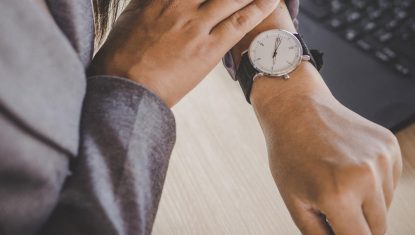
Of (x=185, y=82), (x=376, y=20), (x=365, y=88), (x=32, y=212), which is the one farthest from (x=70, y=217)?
(x=376, y=20)

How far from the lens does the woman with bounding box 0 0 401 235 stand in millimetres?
370

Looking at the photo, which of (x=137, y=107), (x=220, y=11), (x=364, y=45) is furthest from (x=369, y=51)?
(x=137, y=107)

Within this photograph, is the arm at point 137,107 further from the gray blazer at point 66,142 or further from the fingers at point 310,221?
the fingers at point 310,221

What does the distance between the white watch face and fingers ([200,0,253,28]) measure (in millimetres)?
52

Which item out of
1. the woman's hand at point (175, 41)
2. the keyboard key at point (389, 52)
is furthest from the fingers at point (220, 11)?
the keyboard key at point (389, 52)

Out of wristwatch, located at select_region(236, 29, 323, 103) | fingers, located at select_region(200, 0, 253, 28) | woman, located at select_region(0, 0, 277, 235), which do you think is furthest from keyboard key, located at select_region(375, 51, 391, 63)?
woman, located at select_region(0, 0, 277, 235)

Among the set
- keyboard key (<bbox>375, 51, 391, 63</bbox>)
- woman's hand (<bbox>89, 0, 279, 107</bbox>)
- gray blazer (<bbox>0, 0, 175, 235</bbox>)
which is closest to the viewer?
gray blazer (<bbox>0, 0, 175, 235</bbox>)

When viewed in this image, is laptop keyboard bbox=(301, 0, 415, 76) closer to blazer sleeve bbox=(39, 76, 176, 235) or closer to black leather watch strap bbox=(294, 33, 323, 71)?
black leather watch strap bbox=(294, 33, 323, 71)

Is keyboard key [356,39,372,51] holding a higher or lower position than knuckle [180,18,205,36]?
lower

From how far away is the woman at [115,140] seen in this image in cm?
37

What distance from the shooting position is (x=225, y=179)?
55 centimetres

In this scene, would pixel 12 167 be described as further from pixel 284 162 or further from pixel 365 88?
pixel 365 88

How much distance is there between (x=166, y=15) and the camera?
55 centimetres

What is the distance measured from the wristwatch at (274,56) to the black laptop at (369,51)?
7 centimetres
